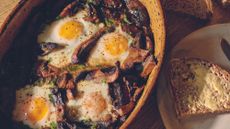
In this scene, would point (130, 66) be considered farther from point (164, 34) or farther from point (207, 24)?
point (207, 24)

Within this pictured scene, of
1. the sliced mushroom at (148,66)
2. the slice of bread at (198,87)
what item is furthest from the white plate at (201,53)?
the sliced mushroom at (148,66)

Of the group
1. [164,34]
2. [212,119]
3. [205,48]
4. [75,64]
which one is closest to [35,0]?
[75,64]

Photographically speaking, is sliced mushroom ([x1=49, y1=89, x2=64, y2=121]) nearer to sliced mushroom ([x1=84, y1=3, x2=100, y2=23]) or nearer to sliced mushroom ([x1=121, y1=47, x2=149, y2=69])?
sliced mushroom ([x1=121, y1=47, x2=149, y2=69])

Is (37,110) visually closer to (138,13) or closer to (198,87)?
(138,13)

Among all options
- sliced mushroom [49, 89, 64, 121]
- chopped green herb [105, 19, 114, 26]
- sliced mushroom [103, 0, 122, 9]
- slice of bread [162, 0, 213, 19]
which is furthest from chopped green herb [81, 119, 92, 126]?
slice of bread [162, 0, 213, 19]

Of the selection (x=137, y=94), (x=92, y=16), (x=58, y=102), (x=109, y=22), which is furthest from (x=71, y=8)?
(x=137, y=94)
